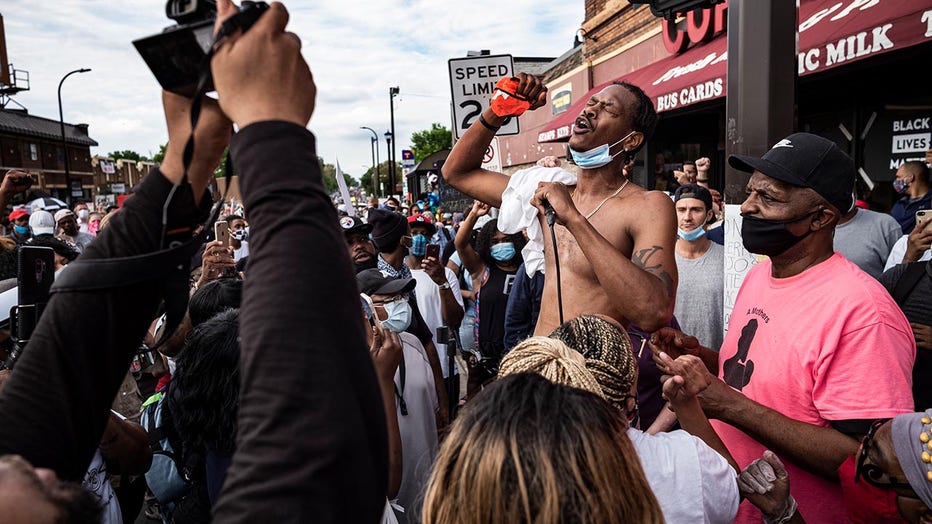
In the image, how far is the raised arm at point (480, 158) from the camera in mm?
2961

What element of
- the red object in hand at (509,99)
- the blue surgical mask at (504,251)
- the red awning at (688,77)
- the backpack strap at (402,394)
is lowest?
the backpack strap at (402,394)

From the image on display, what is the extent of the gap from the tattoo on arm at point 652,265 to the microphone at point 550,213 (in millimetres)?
399

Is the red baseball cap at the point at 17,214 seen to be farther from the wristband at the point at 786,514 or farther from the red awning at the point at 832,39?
the wristband at the point at 786,514

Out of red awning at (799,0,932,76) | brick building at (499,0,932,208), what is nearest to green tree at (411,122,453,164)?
brick building at (499,0,932,208)

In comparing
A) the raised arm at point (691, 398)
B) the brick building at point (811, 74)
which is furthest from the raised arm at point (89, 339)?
the brick building at point (811, 74)

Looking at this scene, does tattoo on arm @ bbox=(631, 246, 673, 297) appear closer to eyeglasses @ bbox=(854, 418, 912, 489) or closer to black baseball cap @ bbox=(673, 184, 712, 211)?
eyeglasses @ bbox=(854, 418, 912, 489)

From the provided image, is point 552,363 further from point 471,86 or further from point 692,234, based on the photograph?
point 471,86

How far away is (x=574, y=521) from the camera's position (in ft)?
3.60

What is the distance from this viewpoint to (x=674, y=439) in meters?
1.78

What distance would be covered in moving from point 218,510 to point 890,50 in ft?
21.8

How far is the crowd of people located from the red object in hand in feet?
0.05

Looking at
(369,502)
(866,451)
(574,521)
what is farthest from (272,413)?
(866,451)

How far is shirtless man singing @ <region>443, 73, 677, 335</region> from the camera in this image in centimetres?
239

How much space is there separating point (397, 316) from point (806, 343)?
215 cm
